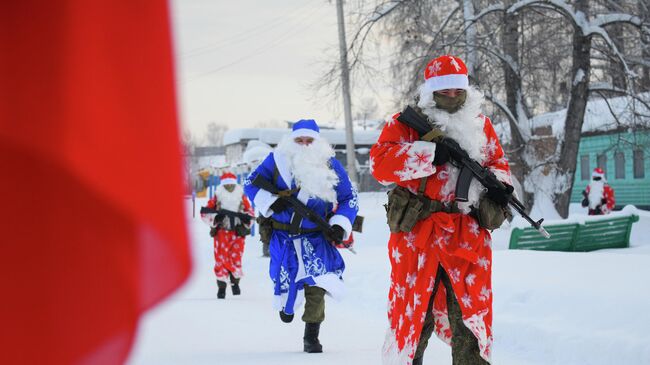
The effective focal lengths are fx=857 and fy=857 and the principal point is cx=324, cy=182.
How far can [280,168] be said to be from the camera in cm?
741

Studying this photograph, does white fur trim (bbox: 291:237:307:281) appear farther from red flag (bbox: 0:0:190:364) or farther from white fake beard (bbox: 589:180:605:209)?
white fake beard (bbox: 589:180:605:209)

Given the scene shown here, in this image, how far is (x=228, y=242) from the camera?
13062 mm

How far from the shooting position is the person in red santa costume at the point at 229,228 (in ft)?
42.1

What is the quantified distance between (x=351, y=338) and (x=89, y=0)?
7.43m

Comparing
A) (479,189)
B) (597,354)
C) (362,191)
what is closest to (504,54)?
(597,354)

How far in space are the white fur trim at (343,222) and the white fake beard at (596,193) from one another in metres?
17.3

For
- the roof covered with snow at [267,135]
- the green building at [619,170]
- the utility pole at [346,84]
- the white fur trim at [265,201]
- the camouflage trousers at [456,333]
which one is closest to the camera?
the camouflage trousers at [456,333]

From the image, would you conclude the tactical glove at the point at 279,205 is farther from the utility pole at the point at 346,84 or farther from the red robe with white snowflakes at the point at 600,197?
the red robe with white snowflakes at the point at 600,197

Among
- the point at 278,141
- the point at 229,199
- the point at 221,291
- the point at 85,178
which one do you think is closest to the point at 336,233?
the point at 221,291

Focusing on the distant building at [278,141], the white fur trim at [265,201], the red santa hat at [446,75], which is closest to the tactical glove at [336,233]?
the white fur trim at [265,201]

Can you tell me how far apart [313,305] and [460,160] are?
2.48 meters

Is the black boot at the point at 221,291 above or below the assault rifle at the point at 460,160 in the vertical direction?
below

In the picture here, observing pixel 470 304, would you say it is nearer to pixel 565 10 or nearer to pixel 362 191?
pixel 565 10

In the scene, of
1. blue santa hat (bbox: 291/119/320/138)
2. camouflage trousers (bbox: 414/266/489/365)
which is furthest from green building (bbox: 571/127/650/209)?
camouflage trousers (bbox: 414/266/489/365)
